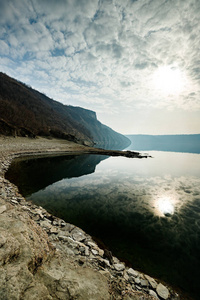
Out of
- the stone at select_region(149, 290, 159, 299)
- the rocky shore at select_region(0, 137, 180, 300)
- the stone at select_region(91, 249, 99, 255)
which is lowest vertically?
the stone at select_region(149, 290, 159, 299)

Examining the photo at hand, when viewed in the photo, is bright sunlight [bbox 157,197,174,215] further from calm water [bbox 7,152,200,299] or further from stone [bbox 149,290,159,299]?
stone [bbox 149,290,159,299]

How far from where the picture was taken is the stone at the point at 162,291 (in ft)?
13.3

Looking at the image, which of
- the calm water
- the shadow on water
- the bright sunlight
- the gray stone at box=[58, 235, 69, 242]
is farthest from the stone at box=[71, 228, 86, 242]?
the bright sunlight

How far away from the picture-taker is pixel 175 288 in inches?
182

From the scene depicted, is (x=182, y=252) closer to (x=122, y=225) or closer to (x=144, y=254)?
(x=144, y=254)

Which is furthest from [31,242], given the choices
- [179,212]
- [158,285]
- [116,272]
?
[179,212]

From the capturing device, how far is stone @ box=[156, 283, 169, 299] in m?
4.07

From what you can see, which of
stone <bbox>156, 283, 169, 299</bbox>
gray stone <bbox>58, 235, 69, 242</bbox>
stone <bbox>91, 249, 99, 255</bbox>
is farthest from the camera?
gray stone <bbox>58, 235, 69, 242</bbox>

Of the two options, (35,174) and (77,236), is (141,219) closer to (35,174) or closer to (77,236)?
(77,236)

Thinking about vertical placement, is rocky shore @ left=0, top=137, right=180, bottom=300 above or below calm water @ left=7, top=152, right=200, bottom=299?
above

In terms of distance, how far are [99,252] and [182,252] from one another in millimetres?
4715

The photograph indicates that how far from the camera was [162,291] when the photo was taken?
4.20 metres

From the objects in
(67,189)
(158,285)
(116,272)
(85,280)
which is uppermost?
(85,280)

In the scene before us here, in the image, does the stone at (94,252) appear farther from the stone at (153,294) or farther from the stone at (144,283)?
the stone at (153,294)
